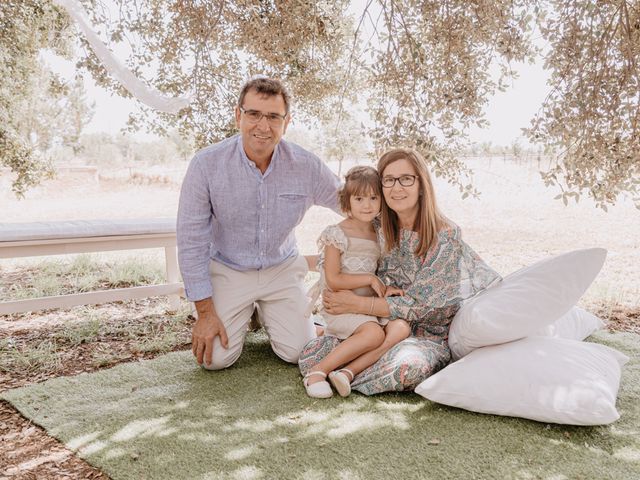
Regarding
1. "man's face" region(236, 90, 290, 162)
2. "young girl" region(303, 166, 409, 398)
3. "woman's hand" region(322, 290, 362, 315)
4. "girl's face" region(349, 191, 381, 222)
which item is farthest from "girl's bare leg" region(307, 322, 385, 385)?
"man's face" region(236, 90, 290, 162)

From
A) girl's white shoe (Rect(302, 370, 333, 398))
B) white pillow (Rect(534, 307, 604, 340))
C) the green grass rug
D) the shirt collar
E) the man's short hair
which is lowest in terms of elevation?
the green grass rug

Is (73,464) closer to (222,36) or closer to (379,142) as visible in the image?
(379,142)

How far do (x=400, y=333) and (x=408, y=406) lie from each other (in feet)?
1.32

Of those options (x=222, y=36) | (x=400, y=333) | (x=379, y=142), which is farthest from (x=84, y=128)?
(x=400, y=333)

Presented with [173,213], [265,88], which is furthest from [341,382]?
[173,213]

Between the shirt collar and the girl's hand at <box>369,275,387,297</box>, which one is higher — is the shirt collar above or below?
above

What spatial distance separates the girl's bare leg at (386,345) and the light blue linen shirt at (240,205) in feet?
2.72

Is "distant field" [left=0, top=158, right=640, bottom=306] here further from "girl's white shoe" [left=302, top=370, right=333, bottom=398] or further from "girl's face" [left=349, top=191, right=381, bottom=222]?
"girl's white shoe" [left=302, top=370, right=333, bottom=398]

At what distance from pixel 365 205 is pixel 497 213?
8115 millimetres

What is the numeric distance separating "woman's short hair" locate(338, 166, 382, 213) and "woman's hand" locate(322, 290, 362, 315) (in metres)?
0.48

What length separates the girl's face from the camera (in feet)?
9.29

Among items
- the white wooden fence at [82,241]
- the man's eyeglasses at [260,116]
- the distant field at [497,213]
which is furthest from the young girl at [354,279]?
the distant field at [497,213]

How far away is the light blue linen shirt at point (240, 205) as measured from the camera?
297 centimetres

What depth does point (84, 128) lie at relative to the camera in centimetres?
1859
